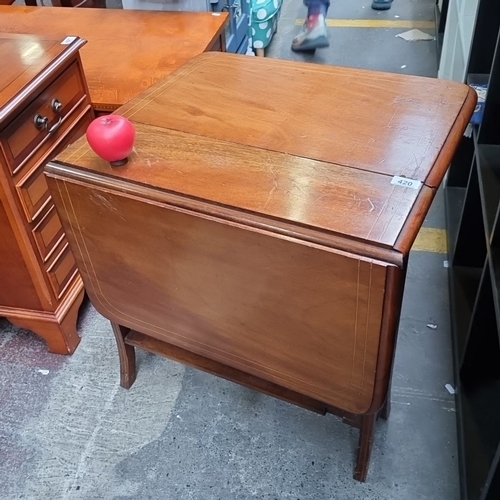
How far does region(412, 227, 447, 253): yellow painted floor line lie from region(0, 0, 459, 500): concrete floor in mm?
224

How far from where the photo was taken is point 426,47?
294 centimetres

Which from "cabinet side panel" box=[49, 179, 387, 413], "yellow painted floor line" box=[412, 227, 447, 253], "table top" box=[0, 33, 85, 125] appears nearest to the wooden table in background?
"cabinet side panel" box=[49, 179, 387, 413]

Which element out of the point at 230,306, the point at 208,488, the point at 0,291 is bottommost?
the point at 208,488

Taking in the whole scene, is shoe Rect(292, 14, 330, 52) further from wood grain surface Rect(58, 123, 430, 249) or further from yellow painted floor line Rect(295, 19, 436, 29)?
wood grain surface Rect(58, 123, 430, 249)

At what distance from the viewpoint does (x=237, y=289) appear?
3.25 feet

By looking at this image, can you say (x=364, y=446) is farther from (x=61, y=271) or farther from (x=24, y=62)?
(x=24, y=62)

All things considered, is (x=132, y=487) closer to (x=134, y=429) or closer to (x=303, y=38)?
(x=134, y=429)

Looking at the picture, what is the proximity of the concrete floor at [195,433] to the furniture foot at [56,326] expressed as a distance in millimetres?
36

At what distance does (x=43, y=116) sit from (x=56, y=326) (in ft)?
1.80

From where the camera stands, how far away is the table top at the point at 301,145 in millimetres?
875

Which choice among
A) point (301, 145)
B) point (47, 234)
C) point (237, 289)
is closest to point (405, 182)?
point (301, 145)

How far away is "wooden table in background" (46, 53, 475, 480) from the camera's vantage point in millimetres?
869

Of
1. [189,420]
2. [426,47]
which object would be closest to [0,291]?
[189,420]

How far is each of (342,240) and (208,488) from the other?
2.42 ft
